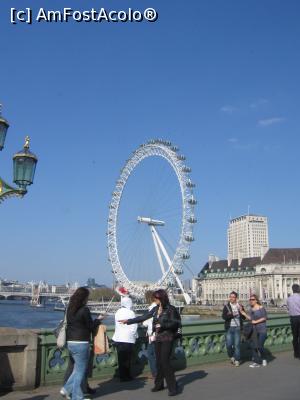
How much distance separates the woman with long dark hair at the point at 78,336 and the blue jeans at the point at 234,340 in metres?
4.80

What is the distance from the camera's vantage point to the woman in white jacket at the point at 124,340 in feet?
28.9

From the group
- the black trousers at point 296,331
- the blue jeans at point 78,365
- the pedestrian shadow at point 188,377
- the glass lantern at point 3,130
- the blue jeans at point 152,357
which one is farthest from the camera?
the black trousers at point 296,331

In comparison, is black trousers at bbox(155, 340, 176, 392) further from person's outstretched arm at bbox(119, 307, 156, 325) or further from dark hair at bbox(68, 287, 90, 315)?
dark hair at bbox(68, 287, 90, 315)

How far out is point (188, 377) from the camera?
30.9ft

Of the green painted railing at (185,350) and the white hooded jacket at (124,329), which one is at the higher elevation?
the white hooded jacket at (124,329)

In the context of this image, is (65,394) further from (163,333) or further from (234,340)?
(234,340)

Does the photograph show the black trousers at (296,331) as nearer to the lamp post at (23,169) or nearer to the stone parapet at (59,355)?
the stone parapet at (59,355)

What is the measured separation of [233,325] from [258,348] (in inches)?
34.1

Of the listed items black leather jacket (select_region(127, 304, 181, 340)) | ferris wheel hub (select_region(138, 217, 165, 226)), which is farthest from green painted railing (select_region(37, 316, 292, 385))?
ferris wheel hub (select_region(138, 217, 165, 226))

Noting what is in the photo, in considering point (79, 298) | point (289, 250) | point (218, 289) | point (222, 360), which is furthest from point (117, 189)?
point (218, 289)

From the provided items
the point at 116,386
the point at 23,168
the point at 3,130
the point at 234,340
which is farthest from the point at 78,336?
the point at 234,340

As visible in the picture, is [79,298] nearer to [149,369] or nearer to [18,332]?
[18,332]

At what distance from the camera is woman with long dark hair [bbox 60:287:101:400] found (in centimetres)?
704

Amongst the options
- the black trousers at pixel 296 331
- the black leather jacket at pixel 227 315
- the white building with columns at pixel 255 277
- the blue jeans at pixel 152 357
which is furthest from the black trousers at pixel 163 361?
the white building with columns at pixel 255 277
